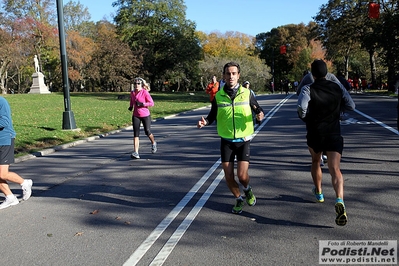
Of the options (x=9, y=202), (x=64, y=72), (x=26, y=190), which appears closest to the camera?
(x=9, y=202)

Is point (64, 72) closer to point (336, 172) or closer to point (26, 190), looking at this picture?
point (26, 190)

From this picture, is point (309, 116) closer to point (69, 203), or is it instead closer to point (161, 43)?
point (69, 203)

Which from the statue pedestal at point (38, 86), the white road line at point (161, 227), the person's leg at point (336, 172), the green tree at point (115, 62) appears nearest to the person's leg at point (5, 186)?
the white road line at point (161, 227)

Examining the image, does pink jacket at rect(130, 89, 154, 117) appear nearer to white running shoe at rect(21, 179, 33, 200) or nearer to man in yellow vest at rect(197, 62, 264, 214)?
white running shoe at rect(21, 179, 33, 200)

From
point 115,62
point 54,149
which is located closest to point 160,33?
point 115,62

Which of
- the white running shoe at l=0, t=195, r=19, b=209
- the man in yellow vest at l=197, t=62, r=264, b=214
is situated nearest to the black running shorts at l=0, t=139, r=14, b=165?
the white running shoe at l=0, t=195, r=19, b=209

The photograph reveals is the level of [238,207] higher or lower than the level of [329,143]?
lower

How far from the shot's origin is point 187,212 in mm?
5559

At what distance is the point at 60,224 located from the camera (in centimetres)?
535

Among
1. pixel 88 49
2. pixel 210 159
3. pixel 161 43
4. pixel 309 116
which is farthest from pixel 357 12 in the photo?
pixel 309 116

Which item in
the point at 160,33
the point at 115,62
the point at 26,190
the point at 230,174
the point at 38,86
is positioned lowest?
the point at 26,190

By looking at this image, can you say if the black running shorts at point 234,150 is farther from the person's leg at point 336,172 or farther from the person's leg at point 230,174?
the person's leg at point 336,172

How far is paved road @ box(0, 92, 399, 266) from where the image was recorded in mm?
4281

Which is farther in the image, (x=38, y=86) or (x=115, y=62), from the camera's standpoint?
(x=115, y=62)
